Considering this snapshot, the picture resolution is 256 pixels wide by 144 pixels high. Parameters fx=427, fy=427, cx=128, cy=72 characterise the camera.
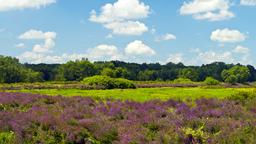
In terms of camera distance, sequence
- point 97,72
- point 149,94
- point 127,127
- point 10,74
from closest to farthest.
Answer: point 127,127, point 149,94, point 10,74, point 97,72

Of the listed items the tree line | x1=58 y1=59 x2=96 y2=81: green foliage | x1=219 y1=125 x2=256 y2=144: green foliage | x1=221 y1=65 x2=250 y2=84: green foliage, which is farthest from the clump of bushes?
x1=221 y1=65 x2=250 y2=84: green foliage

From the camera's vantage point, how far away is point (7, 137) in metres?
15.4

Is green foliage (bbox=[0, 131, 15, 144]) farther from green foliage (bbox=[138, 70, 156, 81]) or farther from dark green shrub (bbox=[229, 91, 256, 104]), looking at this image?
green foliage (bbox=[138, 70, 156, 81])

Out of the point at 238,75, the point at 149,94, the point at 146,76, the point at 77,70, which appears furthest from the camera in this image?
the point at 146,76

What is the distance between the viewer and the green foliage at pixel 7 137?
1477 cm

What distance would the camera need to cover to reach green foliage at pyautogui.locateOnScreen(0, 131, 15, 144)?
14.8 metres

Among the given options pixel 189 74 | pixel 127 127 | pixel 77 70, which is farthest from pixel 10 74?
pixel 127 127

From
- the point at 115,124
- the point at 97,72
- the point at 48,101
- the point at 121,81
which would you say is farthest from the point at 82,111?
the point at 97,72

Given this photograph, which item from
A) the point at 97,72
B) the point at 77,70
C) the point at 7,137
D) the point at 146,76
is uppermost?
the point at 77,70

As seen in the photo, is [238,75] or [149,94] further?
[238,75]

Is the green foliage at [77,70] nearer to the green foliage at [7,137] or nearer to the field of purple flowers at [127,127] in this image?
the field of purple flowers at [127,127]

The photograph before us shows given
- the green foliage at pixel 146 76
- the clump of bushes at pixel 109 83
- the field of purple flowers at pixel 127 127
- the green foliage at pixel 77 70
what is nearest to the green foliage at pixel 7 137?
the field of purple flowers at pixel 127 127

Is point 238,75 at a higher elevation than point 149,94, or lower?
higher

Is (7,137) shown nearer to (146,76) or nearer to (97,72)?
(97,72)
